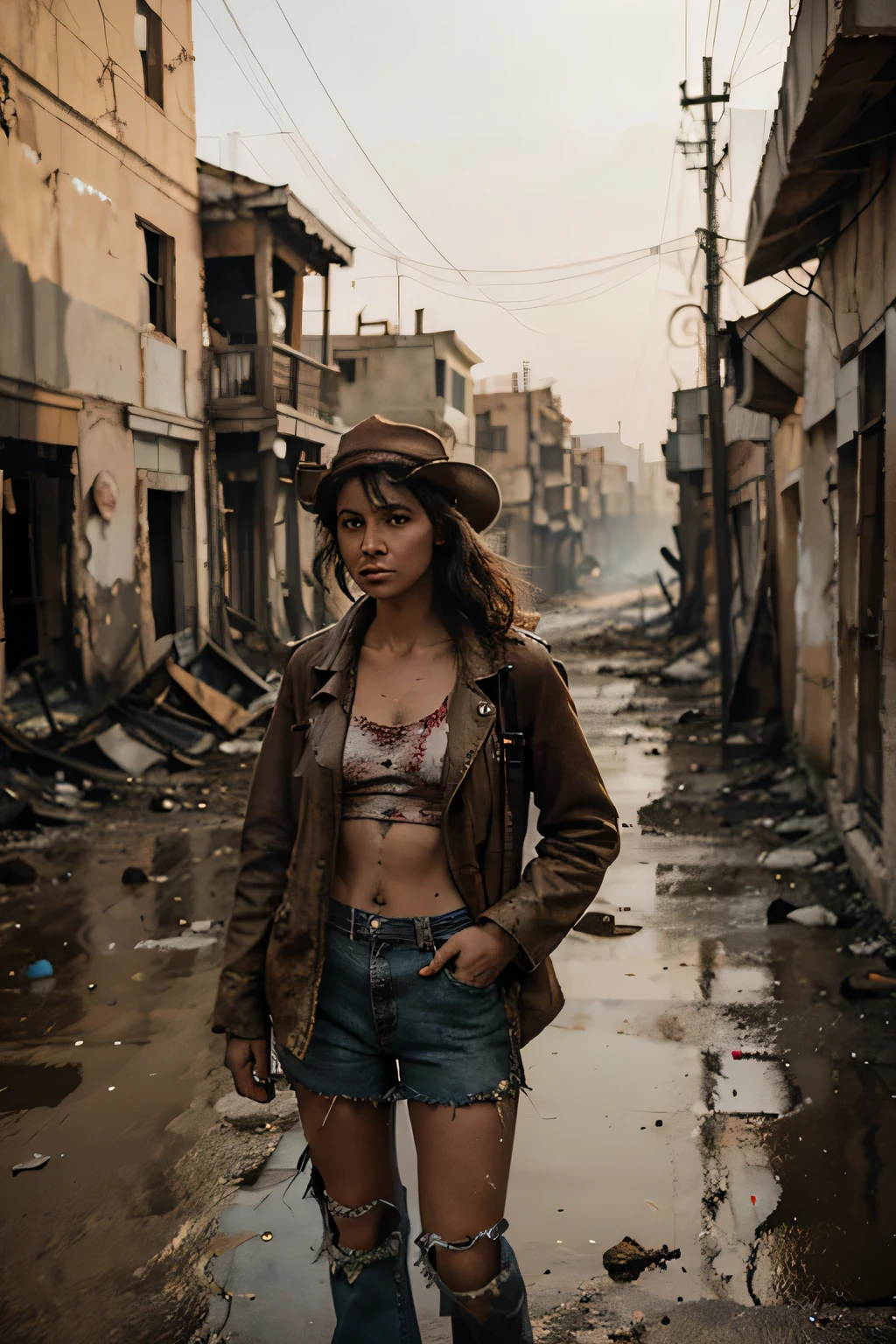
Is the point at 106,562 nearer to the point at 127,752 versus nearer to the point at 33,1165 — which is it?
the point at 127,752

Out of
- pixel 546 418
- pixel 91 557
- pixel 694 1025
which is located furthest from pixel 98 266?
pixel 546 418

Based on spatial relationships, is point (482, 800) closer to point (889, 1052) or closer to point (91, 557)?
point (889, 1052)

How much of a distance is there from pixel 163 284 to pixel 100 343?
105 inches

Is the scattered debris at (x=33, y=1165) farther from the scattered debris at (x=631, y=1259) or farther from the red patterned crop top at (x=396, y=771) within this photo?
the red patterned crop top at (x=396, y=771)

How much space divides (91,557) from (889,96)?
8945 mm

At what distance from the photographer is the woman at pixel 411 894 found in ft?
6.53

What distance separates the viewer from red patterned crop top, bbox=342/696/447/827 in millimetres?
2055

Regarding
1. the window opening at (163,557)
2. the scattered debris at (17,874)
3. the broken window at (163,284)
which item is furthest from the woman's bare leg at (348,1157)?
the broken window at (163,284)

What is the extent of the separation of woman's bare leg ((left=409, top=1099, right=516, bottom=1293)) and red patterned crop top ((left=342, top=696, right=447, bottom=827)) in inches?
20.0

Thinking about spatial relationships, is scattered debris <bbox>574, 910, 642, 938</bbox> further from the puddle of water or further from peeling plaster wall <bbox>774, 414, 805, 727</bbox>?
peeling plaster wall <bbox>774, 414, 805, 727</bbox>

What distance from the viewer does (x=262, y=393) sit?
1595 cm

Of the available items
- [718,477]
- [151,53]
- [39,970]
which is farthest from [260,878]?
[151,53]

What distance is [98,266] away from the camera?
1219cm

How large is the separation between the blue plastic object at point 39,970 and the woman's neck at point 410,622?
3.65 meters
